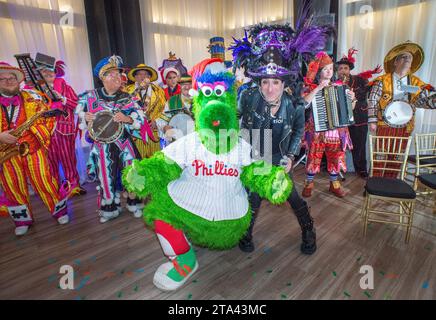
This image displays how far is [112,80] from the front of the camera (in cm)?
273

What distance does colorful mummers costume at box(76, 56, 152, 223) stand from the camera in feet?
8.93

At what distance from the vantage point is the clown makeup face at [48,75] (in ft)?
11.2

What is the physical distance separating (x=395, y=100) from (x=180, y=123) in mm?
2686

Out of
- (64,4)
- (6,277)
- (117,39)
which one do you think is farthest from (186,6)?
(6,277)

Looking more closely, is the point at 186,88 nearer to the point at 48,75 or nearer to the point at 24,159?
the point at 48,75

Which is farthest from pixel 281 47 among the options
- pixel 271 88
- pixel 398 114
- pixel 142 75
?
pixel 142 75

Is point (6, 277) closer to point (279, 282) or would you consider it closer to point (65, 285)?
point (65, 285)

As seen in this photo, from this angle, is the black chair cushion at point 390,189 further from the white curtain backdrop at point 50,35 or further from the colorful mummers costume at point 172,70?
the white curtain backdrop at point 50,35

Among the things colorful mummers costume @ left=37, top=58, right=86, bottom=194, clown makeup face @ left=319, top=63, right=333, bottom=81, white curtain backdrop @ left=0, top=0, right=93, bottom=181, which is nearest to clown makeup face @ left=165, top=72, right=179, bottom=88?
colorful mummers costume @ left=37, top=58, right=86, bottom=194

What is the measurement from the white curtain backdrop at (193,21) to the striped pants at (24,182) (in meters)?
3.40

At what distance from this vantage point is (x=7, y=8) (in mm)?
3793

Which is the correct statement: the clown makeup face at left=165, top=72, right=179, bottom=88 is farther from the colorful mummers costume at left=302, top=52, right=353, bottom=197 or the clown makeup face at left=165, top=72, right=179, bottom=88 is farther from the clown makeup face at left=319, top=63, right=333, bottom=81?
the clown makeup face at left=319, top=63, right=333, bottom=81

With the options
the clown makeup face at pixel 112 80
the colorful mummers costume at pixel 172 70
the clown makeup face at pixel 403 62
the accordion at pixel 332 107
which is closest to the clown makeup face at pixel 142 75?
the colorful mummers costume at pixel 172 70

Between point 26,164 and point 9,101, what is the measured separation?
2.10ft
